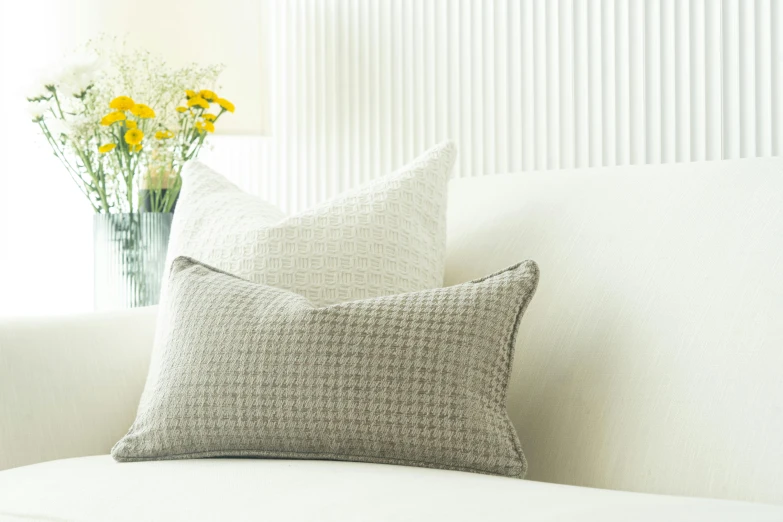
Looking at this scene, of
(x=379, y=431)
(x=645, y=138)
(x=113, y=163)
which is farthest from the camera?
(x=113, y=163)

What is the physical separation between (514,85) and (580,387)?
1.10 metres

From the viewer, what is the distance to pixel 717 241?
110 cm

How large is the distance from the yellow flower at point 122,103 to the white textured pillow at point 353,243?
0.75 meters

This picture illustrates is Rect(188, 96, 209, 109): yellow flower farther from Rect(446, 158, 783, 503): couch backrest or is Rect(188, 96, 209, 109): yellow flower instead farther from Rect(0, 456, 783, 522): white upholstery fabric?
Rect(0, 456, 783, 522): white upholstery fabric

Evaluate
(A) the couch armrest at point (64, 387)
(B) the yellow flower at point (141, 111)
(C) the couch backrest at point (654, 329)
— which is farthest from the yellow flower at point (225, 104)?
(C) the couch backrest at point (654, 329)

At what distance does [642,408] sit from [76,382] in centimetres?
80

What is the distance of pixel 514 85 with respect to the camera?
6.77ft

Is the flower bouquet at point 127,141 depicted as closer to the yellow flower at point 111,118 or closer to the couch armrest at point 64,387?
the yellow flower at point 111,118

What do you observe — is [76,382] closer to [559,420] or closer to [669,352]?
[559,420]

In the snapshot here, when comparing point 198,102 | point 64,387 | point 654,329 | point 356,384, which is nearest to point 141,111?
point 198,102

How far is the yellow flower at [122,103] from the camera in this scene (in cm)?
195

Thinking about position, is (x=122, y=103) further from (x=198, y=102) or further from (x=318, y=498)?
(x=318, y=498)

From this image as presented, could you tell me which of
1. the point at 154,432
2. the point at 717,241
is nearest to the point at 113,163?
the point at 154,432

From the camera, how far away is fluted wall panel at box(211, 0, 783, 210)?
69.8 inches
